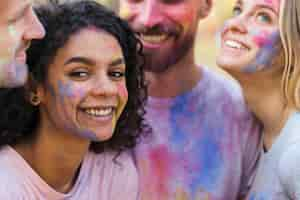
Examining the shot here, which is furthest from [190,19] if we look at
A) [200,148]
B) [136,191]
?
[136,191]

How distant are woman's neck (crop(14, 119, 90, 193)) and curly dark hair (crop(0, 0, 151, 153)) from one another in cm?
4

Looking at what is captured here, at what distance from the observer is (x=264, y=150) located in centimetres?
196

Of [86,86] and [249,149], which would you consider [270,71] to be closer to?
[249,149]

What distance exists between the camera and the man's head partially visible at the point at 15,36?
162 centimetres

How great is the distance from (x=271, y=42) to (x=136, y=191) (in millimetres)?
533

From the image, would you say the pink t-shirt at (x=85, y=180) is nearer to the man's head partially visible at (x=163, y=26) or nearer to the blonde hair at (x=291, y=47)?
the man's head partially visible at (x=163, y=26)

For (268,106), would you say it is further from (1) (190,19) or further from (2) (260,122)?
(1) (190,19)

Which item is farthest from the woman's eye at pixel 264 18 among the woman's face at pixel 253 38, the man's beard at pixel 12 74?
the man's beard at pixel 12 74

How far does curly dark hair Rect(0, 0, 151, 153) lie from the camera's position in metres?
1.75

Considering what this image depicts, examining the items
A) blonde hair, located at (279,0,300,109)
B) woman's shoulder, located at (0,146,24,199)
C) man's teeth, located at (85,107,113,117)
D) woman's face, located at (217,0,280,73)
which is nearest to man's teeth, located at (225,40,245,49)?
woman's face, located at (217,0,280,73)

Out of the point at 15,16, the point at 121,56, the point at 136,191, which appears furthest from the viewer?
the point at 136,191

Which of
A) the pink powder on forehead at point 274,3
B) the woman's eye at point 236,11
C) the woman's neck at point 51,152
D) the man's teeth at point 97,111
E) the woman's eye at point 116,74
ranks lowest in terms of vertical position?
Result: the woman's neck at point 51,152

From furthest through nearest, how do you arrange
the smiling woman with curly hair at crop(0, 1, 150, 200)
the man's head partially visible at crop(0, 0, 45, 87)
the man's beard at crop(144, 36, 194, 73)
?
the man's beard at crop(144, 36, 194, 73) < the smiling woman with curly hair at crop(0, 1, 150, 200) < the man's head partially visible at crop(0, 0, 45, 87)

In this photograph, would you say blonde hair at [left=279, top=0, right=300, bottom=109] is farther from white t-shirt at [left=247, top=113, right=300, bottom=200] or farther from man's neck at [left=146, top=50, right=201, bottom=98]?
man's neck at [left=146, top=50, right=201, bottom=98]
